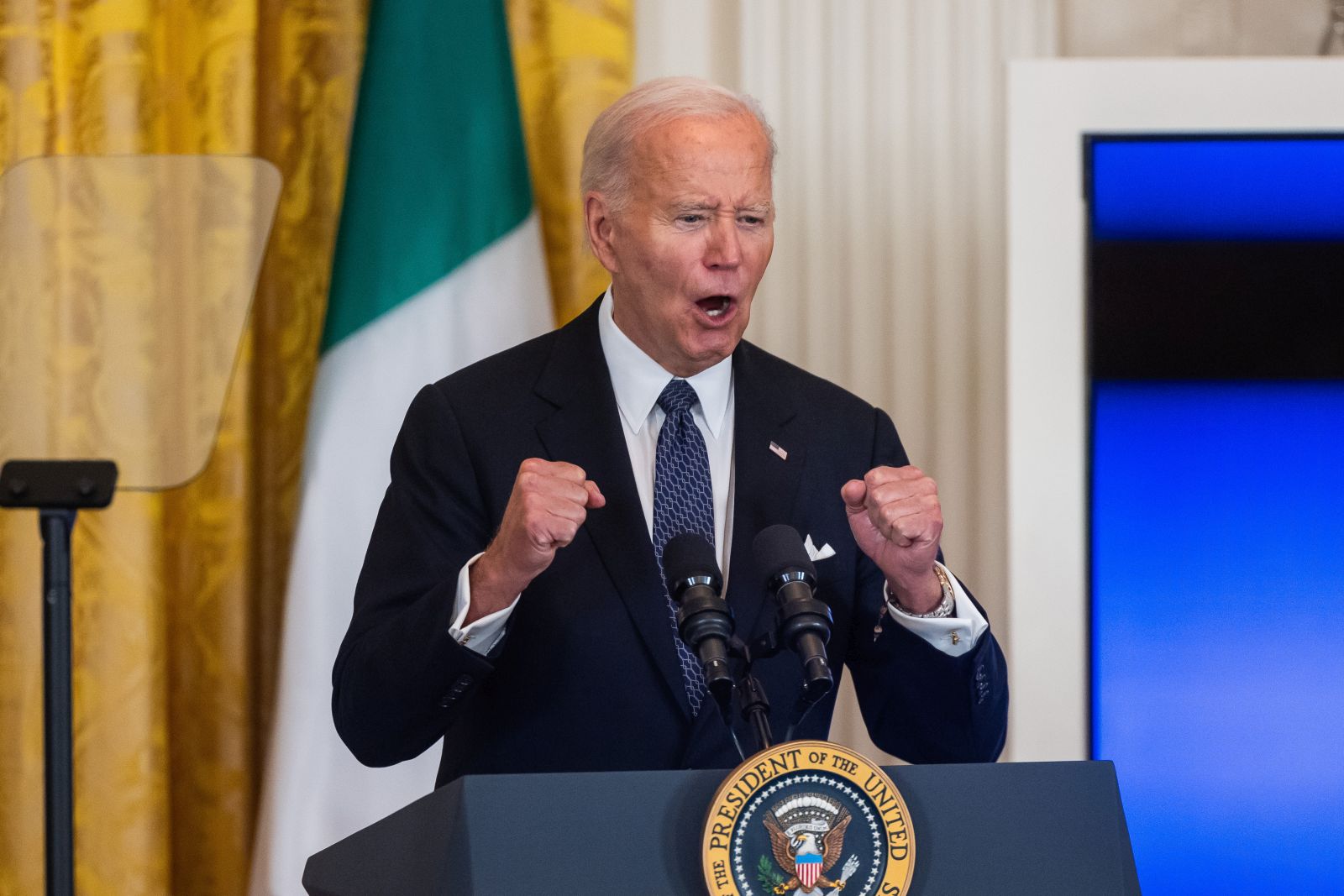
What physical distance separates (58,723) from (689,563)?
550mm

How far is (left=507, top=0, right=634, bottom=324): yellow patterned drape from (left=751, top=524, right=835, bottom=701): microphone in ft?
4.50

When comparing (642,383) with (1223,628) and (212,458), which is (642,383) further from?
(1223,628)

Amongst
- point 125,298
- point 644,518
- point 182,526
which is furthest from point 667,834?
point 182,526

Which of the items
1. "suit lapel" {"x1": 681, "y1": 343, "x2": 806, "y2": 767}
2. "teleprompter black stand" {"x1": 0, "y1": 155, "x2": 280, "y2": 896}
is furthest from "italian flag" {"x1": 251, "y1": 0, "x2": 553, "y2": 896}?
"suit lapel" {"x1": 681, "y1": 343, "x2": 806, "y2": 767}

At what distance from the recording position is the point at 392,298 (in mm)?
2521

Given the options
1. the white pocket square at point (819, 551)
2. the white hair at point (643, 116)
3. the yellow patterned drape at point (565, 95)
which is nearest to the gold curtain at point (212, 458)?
the yellow patterned drape at point (565, 95)

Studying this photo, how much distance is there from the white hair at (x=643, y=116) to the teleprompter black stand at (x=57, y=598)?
0.72 meters

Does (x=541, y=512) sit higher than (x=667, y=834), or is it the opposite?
(x=541, y=512)

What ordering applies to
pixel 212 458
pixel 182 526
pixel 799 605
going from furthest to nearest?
pixel 182 526, pixel 212 458, pixel 799 605

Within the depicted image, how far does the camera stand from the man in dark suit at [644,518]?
1.64 m

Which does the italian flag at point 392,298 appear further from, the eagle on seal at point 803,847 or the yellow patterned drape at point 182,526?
the eagle on seal at point 803,847

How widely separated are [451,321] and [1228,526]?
1333 mm

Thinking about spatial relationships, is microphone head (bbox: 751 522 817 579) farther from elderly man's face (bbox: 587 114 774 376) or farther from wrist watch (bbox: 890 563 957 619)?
elderly man's face (bbox: 587 114 774 376)

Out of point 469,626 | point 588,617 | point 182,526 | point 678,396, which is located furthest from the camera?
point 182,526
